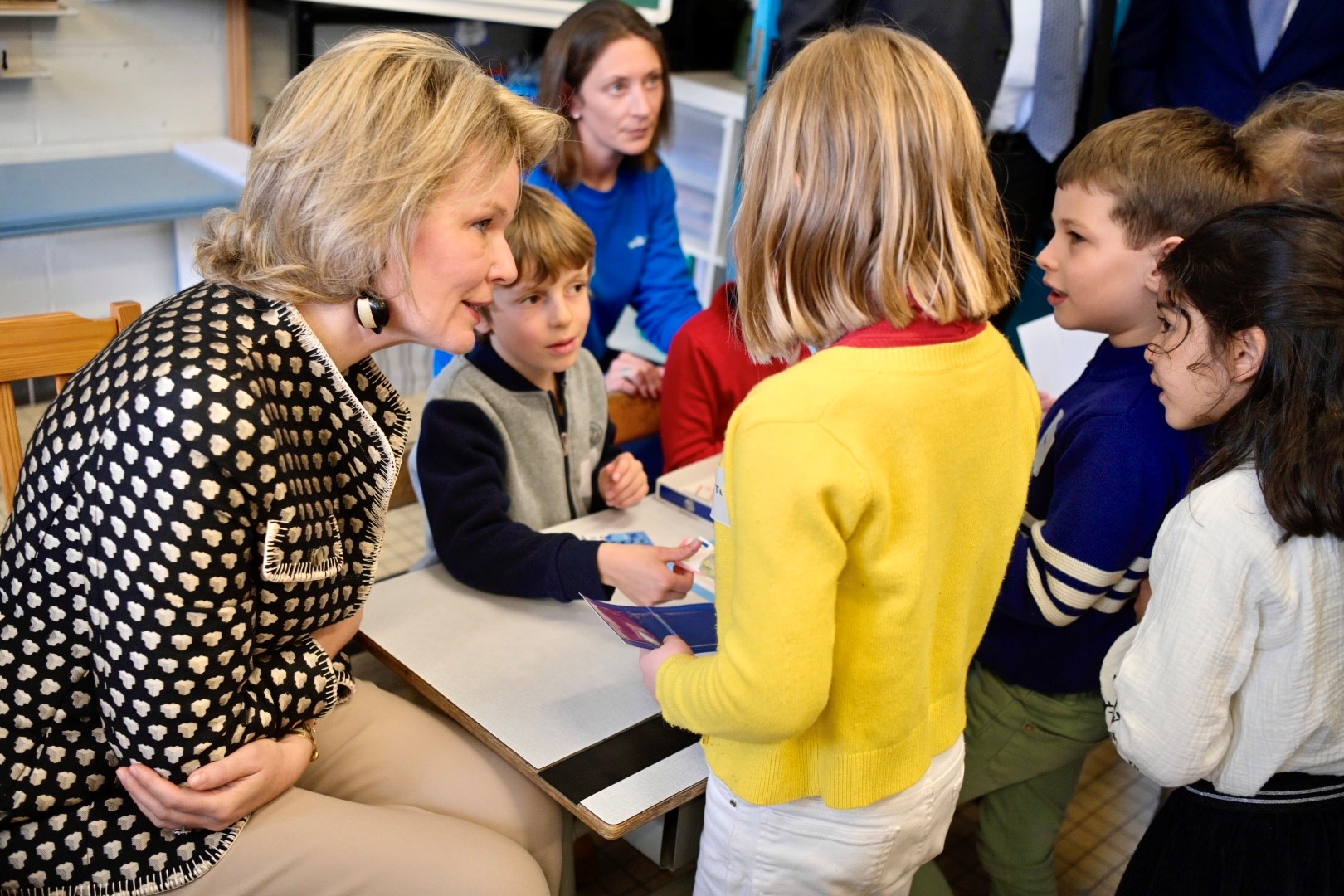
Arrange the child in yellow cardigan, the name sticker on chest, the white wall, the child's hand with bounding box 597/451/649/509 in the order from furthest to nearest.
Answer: the white wall
the child's hand with bounding box 597/451/649/509
the name sticker on chest
the child in yellow cardigan

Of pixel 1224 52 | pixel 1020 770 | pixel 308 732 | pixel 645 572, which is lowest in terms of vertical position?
pixel 1020 770

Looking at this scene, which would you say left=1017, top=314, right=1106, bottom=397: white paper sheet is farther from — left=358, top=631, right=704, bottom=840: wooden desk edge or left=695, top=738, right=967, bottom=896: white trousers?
left=358, top=631, right=704, bottom=840: wooden desk edge

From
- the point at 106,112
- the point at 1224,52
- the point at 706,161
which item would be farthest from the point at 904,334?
the point at 706,161

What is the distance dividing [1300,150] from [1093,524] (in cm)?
62

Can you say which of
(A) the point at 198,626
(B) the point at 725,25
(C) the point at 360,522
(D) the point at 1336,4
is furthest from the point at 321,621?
(B) the point at 725,25

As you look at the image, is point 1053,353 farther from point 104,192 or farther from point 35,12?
point 35,12

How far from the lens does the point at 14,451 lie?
4.83 feet

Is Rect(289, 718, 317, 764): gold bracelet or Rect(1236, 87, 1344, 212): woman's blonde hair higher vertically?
Rect(1236, 87, 1344, 212): woman's blonde hair

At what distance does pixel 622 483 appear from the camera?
181cm

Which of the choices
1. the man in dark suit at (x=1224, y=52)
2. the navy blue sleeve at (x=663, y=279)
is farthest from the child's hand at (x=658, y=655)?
the man in dark suit at (x=1224, y=52)

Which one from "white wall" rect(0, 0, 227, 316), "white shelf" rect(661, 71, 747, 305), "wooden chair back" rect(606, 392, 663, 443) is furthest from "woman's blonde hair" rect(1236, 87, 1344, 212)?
"white wall" rect(0, 0, 227, 316)

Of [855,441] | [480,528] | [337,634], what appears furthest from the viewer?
[480,528]

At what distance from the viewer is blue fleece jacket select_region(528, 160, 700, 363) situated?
2.55 meters

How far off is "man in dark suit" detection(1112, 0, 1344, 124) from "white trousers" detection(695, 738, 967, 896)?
7.49 ft
